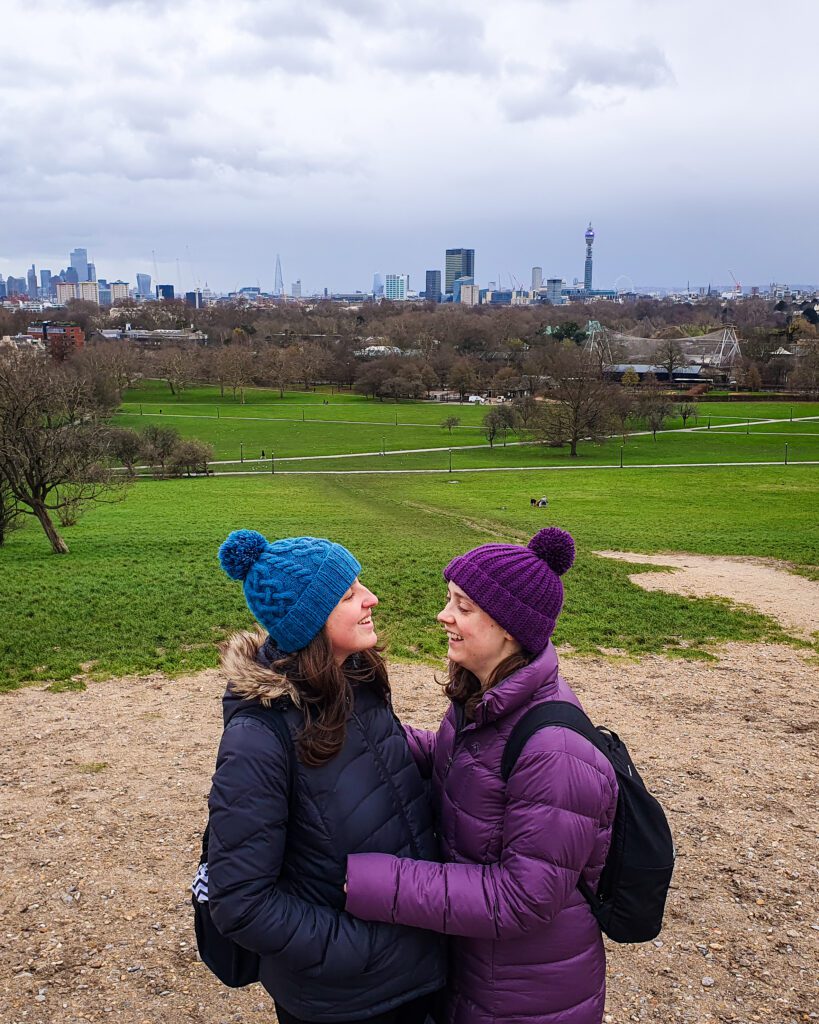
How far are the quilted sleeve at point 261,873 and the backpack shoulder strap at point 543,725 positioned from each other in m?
0.79

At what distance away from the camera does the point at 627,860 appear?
3.31m

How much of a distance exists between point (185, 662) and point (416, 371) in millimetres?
86414

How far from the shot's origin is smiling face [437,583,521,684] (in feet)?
11.7

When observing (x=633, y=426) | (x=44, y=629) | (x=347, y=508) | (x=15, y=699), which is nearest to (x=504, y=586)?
(x=15, y=699)

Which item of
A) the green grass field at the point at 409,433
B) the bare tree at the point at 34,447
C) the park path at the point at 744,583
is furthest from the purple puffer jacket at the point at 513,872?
the green grass field at the point at 409,433

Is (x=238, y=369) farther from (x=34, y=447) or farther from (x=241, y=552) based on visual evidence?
(x=241, y=552)

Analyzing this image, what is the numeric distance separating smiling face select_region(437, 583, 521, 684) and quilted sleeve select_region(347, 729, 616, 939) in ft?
1.73

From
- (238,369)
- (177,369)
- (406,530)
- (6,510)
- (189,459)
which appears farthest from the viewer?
(177,369)

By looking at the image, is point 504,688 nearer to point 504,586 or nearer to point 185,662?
point 504,586

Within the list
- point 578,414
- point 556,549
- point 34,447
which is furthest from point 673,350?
point 556,549

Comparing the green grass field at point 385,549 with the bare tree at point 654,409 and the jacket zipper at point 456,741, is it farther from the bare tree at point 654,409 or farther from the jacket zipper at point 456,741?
the bare tree at point 654,409

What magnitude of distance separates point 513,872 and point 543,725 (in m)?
0.51

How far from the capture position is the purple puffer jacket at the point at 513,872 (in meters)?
3.08

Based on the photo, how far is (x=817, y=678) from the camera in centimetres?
1174
